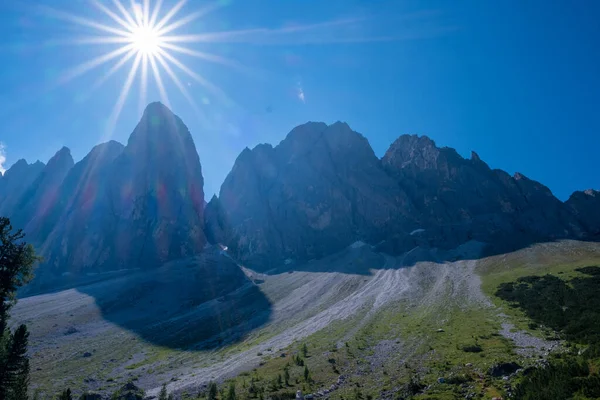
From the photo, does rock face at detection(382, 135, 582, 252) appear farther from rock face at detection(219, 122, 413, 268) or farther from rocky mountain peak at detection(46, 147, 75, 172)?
rocky mountain peak at detection(46, 147, 75, 172)

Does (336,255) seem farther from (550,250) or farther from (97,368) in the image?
(97,368)

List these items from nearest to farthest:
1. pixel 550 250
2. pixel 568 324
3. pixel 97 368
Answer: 1. pixel 568 324
2. pixel 97 368
3. pixel 550 250

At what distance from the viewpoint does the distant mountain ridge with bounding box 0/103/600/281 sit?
141625 mm

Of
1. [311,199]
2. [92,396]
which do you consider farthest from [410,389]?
[311,199]

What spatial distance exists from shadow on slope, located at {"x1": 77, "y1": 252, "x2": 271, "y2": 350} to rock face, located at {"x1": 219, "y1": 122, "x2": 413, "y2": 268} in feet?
112

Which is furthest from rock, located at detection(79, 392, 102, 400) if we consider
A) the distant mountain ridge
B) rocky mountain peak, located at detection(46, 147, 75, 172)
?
rocky mountain peak, located at detection(46, 147, 75, 172)

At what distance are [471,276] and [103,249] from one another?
137m

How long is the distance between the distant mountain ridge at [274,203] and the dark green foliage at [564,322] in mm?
67987

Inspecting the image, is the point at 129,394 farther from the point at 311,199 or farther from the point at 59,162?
the point at 59,162

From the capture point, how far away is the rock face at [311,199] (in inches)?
6255

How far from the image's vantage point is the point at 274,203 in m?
178

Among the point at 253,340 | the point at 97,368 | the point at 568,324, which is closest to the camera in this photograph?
the point at 568,324

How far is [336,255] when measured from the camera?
141m

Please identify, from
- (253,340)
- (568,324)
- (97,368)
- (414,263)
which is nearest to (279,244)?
(414,263)
